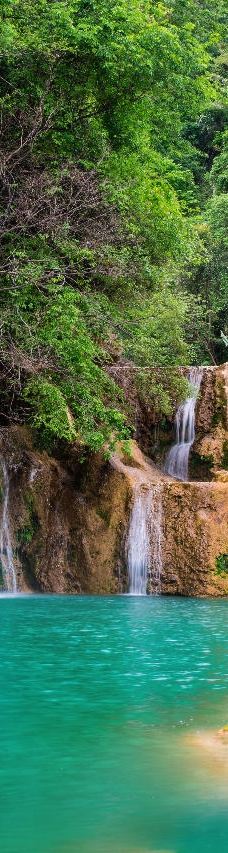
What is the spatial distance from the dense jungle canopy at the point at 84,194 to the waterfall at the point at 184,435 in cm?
216

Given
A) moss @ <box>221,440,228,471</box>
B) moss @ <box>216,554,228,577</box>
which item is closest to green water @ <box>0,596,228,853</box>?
moss @ <box>216,554,228,577</box>

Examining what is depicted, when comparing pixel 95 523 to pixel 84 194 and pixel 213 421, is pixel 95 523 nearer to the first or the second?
pixel 213 421

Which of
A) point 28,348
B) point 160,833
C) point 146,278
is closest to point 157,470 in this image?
point 146,278

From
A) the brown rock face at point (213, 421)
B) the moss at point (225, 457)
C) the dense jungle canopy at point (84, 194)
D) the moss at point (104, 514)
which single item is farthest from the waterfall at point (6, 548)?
the moss at point (225, 457)

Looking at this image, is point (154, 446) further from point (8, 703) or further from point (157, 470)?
point (8, 703)

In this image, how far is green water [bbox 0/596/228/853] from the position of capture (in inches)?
202

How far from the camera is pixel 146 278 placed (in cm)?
1947

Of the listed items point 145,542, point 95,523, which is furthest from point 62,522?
point 145,542

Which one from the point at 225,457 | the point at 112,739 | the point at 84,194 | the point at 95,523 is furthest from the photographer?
the point at 225,457

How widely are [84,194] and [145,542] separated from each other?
611cm

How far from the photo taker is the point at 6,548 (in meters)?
18.7

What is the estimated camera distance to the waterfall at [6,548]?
18.5 meters

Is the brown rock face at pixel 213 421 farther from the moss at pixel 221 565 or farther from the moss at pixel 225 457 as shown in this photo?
the moss at pixel 221 565

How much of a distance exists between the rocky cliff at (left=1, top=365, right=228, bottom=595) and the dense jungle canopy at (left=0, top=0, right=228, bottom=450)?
0.68 meters
